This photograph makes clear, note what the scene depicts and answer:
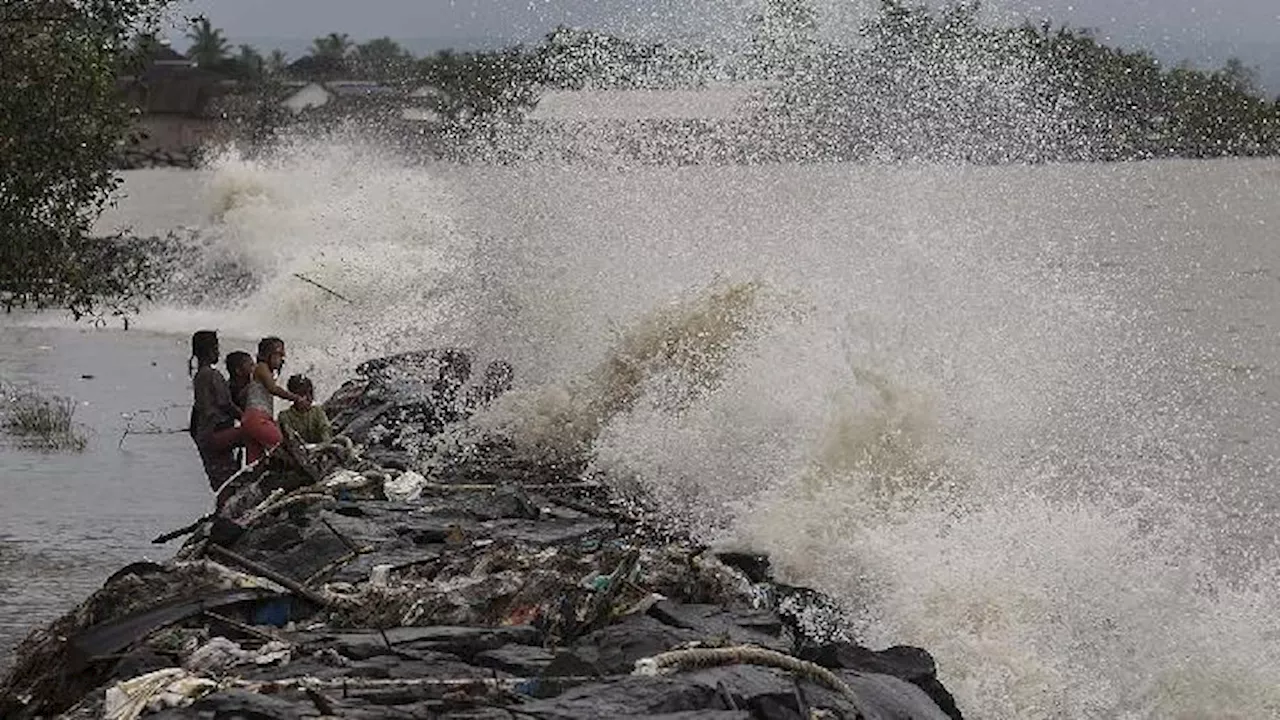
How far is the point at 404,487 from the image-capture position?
44.7 ft

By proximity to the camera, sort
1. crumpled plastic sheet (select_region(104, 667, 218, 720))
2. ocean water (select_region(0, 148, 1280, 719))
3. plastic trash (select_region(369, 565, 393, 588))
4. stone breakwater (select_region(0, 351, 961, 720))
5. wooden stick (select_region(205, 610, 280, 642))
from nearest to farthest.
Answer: crumpled plastic sheet (select_region(104, 667, 218, 720)), stone breakwater (select_region(0, 351, 961, 720)), wooden stick (select_region(205, 610, 280, 642)), plastic trash (select_region(369, 565, 393, 588)), ocean water (select_region(0, 148, 1280, 719))

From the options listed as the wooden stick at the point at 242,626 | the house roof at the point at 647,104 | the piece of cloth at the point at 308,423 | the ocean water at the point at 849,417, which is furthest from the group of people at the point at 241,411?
the house roof at the point at 647,104

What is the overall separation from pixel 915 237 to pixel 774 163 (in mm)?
52367

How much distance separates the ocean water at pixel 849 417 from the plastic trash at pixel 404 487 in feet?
6.30

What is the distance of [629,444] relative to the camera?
1666 cm

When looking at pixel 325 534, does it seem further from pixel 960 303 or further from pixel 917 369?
pixel 960 303

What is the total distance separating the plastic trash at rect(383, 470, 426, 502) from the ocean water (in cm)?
192

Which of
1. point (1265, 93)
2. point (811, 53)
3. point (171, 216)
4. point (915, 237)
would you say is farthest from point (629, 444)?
point (1265, 93)

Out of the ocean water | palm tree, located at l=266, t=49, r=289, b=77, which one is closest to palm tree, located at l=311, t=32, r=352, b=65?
palm tree, located at l=266, t=49, r=289, b=77

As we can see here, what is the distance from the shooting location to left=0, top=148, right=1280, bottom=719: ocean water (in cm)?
1344

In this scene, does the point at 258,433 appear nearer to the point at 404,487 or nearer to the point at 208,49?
the point at 404,487

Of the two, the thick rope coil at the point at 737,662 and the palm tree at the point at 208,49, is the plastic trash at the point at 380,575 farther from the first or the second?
the palm tree at the point at 208,49

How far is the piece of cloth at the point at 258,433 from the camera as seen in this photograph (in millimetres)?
14649

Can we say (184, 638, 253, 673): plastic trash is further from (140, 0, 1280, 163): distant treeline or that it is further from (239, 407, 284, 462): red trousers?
(140, 0, 1280, 163): distant treeline
